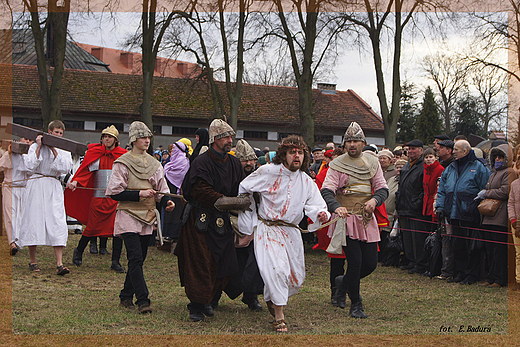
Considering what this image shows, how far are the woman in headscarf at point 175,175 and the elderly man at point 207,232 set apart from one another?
505 centimetres

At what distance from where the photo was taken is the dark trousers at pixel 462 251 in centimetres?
848

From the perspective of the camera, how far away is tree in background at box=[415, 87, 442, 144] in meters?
43.0

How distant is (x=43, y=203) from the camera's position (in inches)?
327

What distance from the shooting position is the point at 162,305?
6.52 meters

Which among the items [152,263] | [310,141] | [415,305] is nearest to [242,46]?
[310,141]

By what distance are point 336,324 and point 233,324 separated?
104 cm

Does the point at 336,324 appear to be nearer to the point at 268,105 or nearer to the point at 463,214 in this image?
the point at 463,214

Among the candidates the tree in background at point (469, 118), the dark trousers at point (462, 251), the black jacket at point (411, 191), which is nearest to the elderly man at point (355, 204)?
the dark trousers at point (462, 251)

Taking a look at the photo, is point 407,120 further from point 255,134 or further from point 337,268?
point 337,268

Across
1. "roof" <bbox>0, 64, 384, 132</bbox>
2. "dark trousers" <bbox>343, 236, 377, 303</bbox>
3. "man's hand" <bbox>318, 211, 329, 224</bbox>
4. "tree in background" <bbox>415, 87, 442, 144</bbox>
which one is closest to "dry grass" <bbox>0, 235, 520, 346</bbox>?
"dark trousers" <bbox>343, 236, 377, 303</bbox>

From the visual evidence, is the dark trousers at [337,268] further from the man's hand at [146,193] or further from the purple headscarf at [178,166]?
→ the purple headscarf at [178,166]

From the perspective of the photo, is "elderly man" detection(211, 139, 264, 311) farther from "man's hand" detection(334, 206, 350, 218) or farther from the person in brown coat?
the person in brown coat

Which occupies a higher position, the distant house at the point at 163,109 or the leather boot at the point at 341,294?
the distant house at the point at 163,109

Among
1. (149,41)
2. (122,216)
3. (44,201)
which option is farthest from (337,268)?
(149,41)
